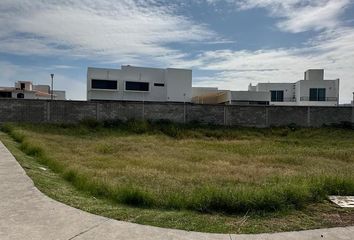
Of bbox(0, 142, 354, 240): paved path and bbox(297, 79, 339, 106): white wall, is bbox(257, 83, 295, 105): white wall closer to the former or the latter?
bbox(297, 79, 339, 106): white wall

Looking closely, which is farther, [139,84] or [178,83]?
[139,84]

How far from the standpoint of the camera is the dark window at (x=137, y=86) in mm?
51484

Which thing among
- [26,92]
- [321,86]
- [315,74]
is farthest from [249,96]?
[26,92]

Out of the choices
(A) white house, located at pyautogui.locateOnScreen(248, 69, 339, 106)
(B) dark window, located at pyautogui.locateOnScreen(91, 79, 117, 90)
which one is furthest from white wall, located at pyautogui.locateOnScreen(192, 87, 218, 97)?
(B) dark window, located at pyautogui.locateOnScreen(91, 79, 117, 90)

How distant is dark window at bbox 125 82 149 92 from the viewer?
169ft

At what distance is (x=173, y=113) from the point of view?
29.5 m

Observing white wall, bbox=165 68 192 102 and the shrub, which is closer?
the shrub

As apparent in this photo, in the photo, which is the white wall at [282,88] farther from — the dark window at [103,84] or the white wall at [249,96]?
the dark window at [103,84]

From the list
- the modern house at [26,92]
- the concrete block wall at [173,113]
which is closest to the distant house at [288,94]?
the concrete block wall at [173,113]

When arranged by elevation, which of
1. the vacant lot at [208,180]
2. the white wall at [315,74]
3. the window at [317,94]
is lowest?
the vacant lot at [208,180]

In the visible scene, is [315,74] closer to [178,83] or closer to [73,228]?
[178,83]

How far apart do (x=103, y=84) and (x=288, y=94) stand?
32.4m

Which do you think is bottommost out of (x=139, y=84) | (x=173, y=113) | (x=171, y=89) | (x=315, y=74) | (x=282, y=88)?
(x=173, y=113)

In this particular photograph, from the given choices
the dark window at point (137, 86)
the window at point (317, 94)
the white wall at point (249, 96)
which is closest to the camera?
the white wall at point (249, 96)
